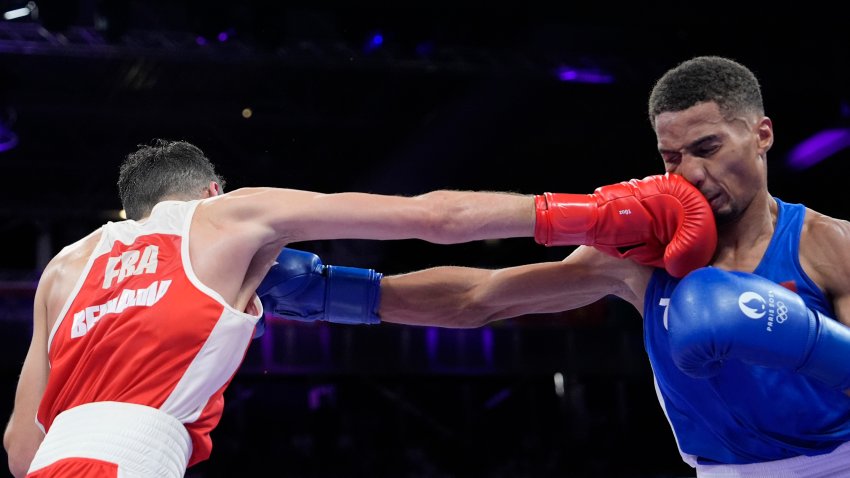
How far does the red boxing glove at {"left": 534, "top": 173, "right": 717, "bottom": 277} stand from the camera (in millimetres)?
2703

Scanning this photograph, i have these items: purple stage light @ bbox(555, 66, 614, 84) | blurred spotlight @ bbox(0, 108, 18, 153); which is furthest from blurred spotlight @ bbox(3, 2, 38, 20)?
purple stage light @ bbox(555, 66, 614, 84)

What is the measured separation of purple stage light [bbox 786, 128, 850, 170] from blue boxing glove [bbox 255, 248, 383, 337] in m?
7.49

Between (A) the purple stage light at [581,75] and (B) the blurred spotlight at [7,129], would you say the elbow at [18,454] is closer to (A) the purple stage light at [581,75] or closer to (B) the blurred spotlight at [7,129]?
(B) the blurred spotlight at [7,129]

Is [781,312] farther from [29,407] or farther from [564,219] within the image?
[29,407]

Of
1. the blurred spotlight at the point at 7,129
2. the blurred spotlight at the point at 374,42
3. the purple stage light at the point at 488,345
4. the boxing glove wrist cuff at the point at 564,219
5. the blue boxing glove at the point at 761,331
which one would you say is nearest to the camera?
the blue boxing glove at the point at 761,331

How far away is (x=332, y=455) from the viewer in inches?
406

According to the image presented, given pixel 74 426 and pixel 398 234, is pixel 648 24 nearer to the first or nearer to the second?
pixel 398 234

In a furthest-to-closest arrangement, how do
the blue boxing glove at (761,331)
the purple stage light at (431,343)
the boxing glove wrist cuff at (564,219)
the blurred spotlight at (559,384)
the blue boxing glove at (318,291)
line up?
the blurred spotlight at (559,384)
the purple stage light at (431,343)
the blue boxing glove at (318,291)
the boxing glove wrist cuff at (564,219)
the blue boxing glove at (761,331)

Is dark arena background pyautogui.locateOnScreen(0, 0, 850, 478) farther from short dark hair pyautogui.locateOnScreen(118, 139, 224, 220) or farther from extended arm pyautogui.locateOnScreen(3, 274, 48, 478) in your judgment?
extended arm pyautogui.locateOnScreen(3, 274, 48, 478)

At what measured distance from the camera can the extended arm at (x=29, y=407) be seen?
8.95 ft

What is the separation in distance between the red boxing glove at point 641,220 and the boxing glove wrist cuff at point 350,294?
74 cm

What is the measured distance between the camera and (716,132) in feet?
9.21

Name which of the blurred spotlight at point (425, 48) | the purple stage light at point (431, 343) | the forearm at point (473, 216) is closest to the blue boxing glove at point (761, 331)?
the forearm at point (473, 216)

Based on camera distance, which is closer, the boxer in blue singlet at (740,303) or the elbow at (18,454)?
the boxer in blue singlet at (740,303)
